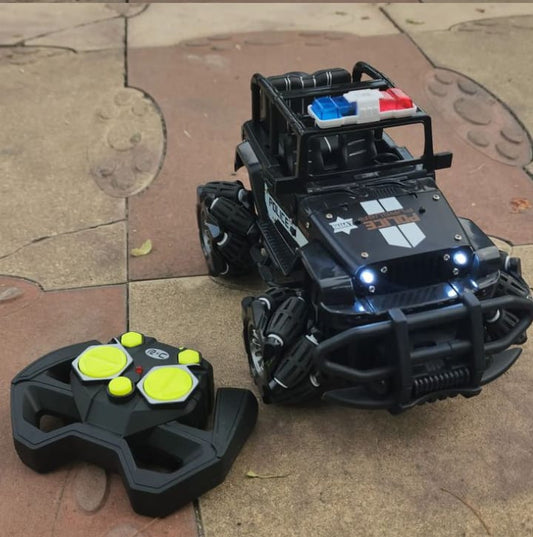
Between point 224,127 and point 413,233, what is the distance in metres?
3.22

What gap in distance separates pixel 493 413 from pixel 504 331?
1.63 feet

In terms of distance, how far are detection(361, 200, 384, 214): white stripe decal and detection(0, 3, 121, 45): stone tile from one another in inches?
216

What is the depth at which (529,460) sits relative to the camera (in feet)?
10.2

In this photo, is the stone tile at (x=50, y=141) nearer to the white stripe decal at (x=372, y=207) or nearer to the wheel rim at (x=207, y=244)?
the wheel rim at (x=207, y=244)

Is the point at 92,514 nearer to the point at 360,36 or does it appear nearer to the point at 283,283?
the point at 283,283

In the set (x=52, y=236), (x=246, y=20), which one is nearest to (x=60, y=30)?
(x=246, y=20)

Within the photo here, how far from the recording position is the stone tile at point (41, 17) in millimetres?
7352

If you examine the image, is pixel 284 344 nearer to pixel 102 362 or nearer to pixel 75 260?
pixel 102 362

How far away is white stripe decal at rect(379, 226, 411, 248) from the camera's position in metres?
2.94

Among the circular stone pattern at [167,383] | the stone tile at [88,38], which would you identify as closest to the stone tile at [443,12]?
the stone tile at [88,38]

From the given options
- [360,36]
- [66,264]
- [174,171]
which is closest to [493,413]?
[66,264]

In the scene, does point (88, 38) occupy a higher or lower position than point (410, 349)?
lower

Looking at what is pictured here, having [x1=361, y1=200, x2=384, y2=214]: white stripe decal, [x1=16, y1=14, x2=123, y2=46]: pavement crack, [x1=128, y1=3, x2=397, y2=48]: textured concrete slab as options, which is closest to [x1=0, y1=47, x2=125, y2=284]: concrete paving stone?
→ [x1=16, y1=14, x2=123, y2=46]: pavement crack

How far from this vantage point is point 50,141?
5.70 metres
